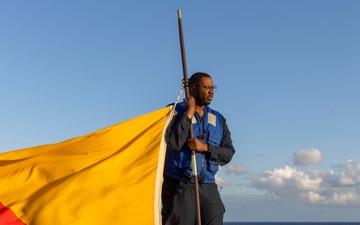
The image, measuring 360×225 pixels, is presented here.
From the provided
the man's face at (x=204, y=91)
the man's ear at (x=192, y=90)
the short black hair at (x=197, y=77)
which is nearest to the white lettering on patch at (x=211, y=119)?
the man's face at (x=204, y=91)

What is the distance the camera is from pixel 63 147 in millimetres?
8781

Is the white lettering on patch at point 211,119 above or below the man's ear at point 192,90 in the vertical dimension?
below

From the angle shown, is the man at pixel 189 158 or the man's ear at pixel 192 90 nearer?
the man at pixel 189 158

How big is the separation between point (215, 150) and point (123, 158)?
43.1 inches

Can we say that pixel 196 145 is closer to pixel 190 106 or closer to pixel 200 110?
pixel 190 106

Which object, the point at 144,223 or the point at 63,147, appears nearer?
the point at 144,223

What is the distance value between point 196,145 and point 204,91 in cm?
68

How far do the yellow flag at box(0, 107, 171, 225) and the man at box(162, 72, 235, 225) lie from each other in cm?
20

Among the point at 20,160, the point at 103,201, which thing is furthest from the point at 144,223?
the point at 20,160

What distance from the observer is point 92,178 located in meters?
8.37

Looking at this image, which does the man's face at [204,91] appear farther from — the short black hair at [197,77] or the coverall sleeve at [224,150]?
the coverall sleeve at [224,150]

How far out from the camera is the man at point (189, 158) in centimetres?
825

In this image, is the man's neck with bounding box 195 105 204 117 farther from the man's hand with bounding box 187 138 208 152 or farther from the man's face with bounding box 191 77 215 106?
the man's hand with bounding box 187 138 208 152

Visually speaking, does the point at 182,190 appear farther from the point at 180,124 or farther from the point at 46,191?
the point at 46,191
